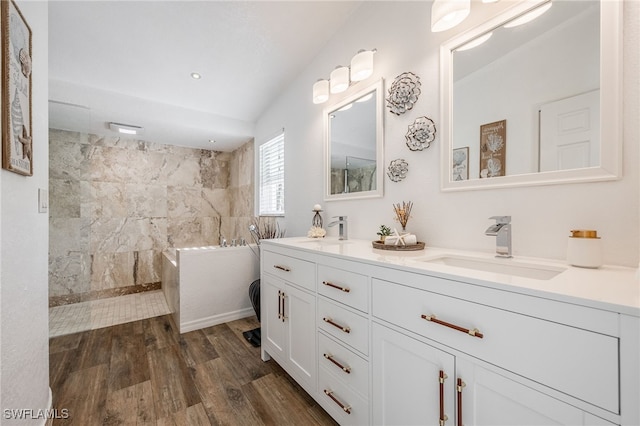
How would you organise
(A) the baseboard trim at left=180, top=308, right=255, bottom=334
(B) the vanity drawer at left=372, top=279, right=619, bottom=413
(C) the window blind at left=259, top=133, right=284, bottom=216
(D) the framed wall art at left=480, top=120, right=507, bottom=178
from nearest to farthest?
(B) the vanity drawer at left=372, top=279, right=619, bottom=413, (D) the framed wall art at left=480, top=120, right=507, bottom=178, (A) the baseboard trim at left=180, top=308, right=255, bottom=334, (C) the window blind at left=259, top=133, right=284, bottom=216

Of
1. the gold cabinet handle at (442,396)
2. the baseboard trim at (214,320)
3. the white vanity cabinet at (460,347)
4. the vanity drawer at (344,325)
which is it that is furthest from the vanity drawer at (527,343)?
the baseboard trim at (214,320)

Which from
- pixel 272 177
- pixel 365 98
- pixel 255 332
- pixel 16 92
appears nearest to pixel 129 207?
pixel 272 177

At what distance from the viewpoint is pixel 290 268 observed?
62.6 inches

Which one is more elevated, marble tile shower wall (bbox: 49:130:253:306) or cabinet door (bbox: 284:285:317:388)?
marble tile shower wall (bbox: 49:130:253:306)

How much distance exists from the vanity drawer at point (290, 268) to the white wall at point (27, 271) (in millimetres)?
1174

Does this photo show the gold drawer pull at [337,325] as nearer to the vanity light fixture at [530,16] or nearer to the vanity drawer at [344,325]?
the vanity drawer at [344,325]

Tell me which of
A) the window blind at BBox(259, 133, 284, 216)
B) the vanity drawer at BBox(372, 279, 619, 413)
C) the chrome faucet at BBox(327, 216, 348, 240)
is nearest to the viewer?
the vanity drawer at BBox(372, 279, 619, 413)

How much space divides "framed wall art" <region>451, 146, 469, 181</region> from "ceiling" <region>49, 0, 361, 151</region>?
4.66 ft

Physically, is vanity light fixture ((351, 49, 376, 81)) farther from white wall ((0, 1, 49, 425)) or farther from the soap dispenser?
white wall ((0, 1, 49, 425))

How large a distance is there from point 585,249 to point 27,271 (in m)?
2.25

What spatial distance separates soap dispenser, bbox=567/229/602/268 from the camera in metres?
0.85

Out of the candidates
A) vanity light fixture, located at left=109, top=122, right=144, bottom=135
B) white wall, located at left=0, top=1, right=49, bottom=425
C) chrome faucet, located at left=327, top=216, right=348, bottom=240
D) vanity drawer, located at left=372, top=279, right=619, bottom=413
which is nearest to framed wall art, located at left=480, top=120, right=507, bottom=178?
vanity drawer, located at left=372, top=279, right=619, bottom=413

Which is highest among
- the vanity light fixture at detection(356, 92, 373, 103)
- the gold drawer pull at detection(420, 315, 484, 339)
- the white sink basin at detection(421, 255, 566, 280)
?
the vanity light fixture at detection(356, 92, 373, 103)

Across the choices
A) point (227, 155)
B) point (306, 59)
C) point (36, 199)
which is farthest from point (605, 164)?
point (227, 155)
